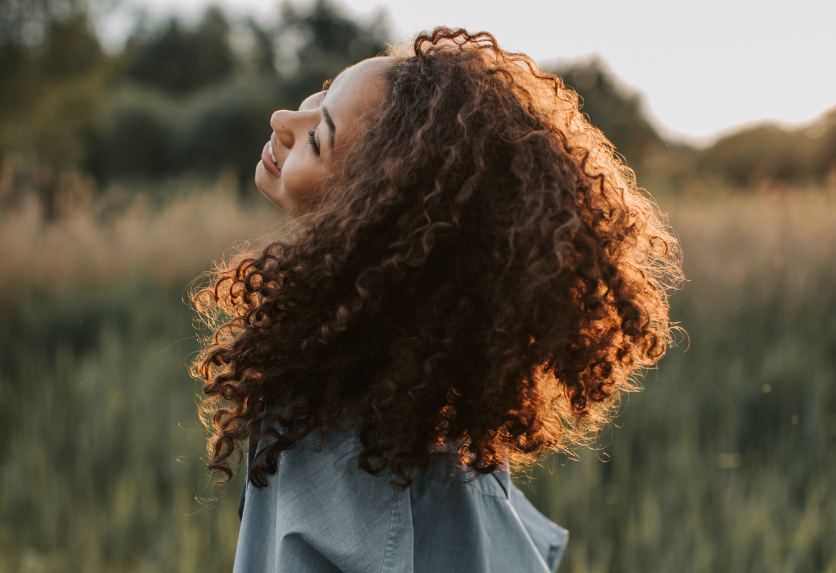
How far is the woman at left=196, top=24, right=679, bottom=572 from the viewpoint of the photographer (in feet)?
2.87

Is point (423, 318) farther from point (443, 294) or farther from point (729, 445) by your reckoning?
point (729, 445)

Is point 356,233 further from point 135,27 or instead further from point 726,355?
point 135,27

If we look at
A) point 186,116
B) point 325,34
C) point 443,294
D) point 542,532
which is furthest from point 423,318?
point 325,34

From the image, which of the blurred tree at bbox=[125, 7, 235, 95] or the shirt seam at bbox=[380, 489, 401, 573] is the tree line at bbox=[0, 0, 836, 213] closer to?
the blurred tree at bbox=[125, 7, 235, 95]

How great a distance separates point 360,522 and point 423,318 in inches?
12.6

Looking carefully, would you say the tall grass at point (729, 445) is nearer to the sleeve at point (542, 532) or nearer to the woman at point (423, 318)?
the sleeve at point (542, 532)

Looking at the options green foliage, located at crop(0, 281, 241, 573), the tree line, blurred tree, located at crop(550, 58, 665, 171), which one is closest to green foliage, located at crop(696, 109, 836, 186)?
the tree line

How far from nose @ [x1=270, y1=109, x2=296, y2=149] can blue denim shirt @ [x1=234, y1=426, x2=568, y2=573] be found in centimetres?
58

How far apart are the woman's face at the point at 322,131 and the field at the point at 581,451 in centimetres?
18

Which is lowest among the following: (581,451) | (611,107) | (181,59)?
(581,451)

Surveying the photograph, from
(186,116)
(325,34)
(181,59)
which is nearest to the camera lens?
(186,116)

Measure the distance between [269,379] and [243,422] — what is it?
0.35 feet

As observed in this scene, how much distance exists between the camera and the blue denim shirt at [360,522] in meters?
0.85

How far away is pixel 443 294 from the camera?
0.91 m
